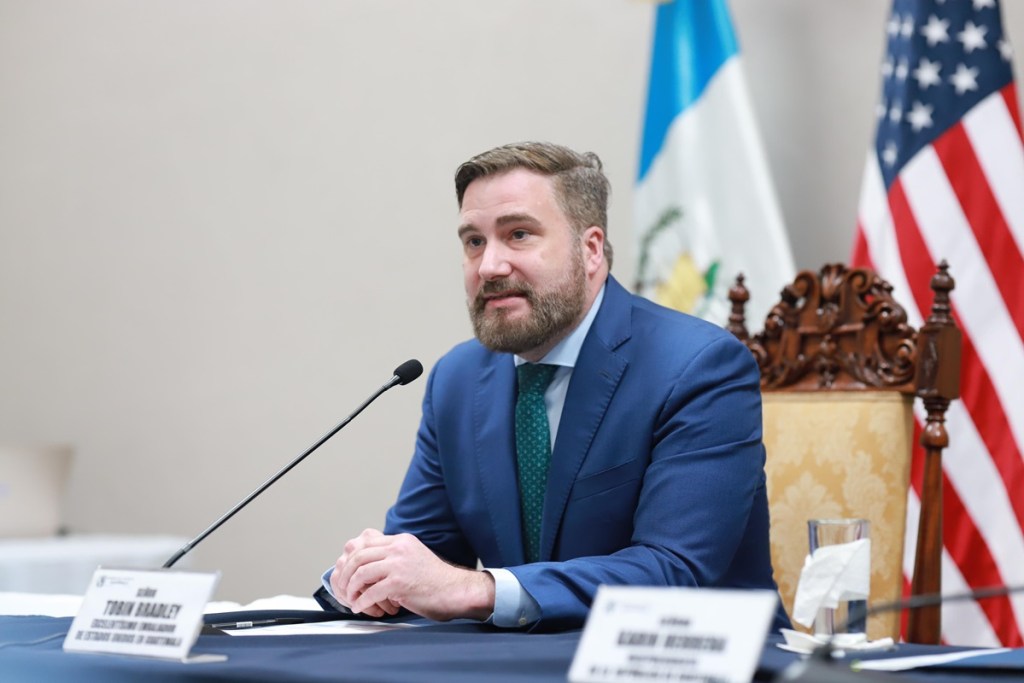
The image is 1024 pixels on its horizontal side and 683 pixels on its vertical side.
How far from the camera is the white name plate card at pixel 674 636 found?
3.32 feet

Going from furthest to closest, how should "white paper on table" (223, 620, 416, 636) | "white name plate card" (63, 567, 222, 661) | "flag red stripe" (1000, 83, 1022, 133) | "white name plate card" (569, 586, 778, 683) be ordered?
"flag red stripe" (1000, 83, 1022, 133) → "white paper on table" (223, 620, 416, 636) → "white name plate card" (63, 567, 222, 661) → "white name plate card" (569, 586, 778, 683)

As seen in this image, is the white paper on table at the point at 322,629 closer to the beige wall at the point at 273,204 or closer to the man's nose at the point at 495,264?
the man's nose at the point at 495,264

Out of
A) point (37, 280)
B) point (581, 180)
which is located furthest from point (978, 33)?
point (37, 280)

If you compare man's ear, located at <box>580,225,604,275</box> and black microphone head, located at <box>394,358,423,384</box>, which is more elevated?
man's ear, located at <box>580,225,604,275</box>

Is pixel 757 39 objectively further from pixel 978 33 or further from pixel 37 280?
pixel 37 280

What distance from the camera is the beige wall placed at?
4.03 meters

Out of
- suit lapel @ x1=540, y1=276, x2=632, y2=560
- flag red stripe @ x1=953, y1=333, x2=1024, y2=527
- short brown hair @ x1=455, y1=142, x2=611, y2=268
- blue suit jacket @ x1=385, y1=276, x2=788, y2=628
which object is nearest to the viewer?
blue suit jacket @ x1=385, y1=276, x2=788, y2=628

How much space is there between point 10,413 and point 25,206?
885 millimetres

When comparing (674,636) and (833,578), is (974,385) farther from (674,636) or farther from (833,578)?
(674,636)

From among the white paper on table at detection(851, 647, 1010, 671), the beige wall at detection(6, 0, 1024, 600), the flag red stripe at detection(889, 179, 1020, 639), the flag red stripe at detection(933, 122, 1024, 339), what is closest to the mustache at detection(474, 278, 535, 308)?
the white paper on table at detection(851, 647, 1010, 671)

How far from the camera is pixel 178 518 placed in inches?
195

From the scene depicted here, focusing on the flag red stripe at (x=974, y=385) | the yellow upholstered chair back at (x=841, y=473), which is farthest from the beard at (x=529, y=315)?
the flag red stripe at (x=974, y=385)

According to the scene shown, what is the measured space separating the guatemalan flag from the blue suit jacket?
1194 mm

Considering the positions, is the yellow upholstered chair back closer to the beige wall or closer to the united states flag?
the united states flag
